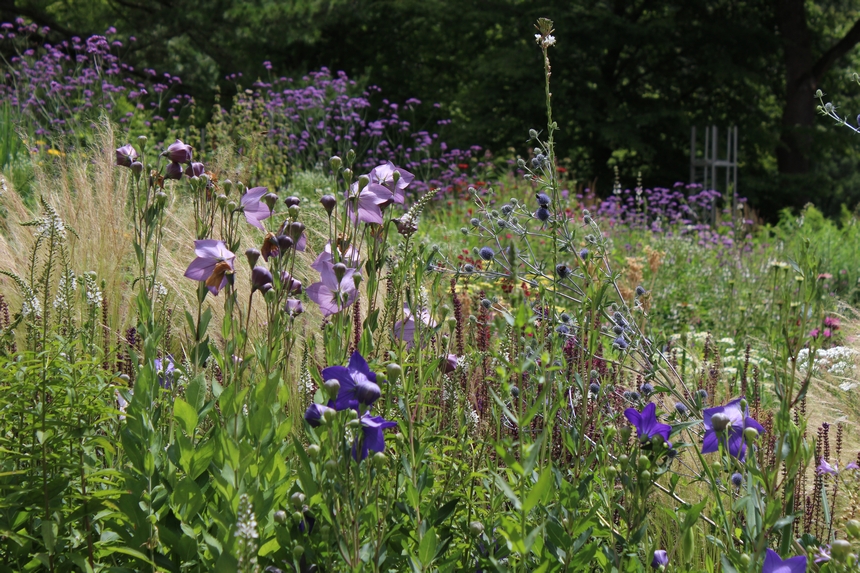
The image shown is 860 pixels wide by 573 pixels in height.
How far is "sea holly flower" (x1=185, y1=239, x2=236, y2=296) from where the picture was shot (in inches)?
63.3

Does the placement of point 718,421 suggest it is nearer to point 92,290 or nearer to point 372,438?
point 372,438

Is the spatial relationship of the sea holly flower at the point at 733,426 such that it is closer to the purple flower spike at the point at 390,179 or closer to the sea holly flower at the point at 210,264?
the purple flower spike at the point at 390,179

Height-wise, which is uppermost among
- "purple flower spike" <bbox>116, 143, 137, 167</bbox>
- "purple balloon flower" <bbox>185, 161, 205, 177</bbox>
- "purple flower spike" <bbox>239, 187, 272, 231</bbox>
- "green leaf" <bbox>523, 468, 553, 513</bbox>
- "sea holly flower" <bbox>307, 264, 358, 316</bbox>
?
"purple flower spike" <bbox>116, 143, 137, 167</bbox>

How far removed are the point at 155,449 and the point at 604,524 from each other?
0.91 meters

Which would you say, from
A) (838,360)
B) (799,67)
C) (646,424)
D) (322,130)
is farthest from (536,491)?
(799,67)

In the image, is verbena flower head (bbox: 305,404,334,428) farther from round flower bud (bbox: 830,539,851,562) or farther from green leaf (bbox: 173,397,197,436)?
round flower bud (bbox: 830,539,851,562)

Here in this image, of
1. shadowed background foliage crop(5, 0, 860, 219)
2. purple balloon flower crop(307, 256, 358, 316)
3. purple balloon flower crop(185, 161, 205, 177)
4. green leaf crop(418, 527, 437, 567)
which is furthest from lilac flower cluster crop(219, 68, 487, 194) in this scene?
green leaf crop(418, 527, 437, 567)

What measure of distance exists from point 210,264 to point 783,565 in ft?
4.03

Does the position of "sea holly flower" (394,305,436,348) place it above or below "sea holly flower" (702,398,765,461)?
above

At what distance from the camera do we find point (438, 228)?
686cm

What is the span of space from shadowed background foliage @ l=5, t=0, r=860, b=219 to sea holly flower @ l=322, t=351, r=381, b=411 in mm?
14273

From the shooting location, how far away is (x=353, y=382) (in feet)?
4.14

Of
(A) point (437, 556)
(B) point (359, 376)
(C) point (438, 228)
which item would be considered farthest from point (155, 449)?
(C) point (438, 228)

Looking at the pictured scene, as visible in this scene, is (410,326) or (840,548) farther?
(410,326)
